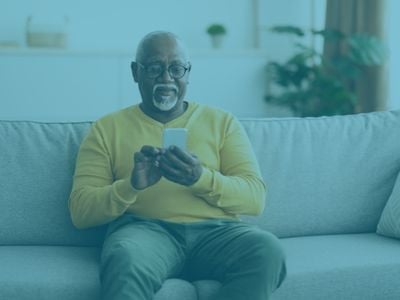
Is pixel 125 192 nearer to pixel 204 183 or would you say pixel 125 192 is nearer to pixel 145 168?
pixel 145 168

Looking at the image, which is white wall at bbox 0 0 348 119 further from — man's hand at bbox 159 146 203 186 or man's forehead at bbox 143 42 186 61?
man's hand at bbox 159 146 203 186

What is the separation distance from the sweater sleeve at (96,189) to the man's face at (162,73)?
0.63ft

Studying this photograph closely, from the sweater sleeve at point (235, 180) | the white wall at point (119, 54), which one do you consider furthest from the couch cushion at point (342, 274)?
the white wall at point (119, 54)

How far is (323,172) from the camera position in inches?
107

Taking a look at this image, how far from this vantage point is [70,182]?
2.56 metres

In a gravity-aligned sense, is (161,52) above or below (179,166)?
above

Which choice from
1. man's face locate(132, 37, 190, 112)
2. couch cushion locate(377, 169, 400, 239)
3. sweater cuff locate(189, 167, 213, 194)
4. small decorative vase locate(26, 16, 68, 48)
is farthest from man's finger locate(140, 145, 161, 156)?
small decorative vase locate(26, 16, 68, 48)

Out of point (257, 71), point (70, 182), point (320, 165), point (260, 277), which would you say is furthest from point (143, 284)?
point (257, 71)

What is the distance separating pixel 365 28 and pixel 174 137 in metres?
3.08

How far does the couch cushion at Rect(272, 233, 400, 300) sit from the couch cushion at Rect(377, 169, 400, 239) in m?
0.12

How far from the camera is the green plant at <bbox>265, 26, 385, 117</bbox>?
492 cm

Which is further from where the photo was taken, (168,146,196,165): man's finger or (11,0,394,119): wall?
(11,0,394,119): wall

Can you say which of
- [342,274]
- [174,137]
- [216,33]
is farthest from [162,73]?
[216,33]

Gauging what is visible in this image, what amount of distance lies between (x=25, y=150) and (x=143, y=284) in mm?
764
